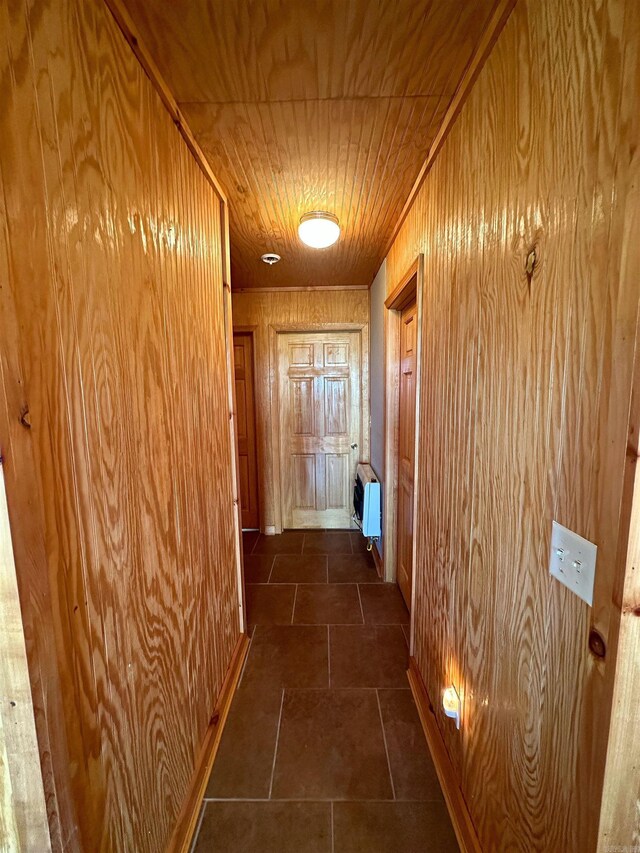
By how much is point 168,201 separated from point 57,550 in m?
1.10

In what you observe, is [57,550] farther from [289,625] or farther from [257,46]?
[289,625]

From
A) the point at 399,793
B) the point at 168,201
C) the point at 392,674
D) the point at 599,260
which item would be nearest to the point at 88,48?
the point at 168,201

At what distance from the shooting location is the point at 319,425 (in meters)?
3.49

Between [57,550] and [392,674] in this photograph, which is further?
[392,674]

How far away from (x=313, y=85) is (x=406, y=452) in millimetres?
1819

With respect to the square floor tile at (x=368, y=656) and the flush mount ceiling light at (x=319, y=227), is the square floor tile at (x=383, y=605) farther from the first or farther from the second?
Answer: the flush mount ceiling light at (x=319, y=227)

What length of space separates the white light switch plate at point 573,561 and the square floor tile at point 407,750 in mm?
1190

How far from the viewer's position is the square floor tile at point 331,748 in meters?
1.31

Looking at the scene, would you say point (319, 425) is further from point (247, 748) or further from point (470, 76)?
point (470, 76)

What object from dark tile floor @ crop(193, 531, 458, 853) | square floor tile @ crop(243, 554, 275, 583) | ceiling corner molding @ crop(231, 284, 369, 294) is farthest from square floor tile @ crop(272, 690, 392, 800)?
ceiling corner molding @ crop(231, 284, 369, 294)

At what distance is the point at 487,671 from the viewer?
102cm

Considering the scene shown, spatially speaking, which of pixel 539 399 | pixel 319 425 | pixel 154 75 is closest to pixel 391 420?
pixel 319 425

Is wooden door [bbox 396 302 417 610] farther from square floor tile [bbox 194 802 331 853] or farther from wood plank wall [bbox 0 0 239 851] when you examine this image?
wood plank wall [bbox 0 0 239 851]

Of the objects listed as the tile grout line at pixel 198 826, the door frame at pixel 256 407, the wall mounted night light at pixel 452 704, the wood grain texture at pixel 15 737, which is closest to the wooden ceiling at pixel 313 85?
the wood grain texture at pixel 15 737
